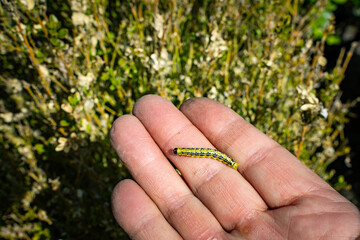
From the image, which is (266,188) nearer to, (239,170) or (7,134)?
(239,170)

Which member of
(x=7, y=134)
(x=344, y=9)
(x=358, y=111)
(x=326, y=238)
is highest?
(x=344, y=9)

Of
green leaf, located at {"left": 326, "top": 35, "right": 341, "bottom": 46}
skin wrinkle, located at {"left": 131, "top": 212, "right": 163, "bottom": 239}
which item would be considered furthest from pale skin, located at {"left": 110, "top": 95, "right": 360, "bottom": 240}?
green leaf, located at {"left": 326, "top": 35, "right": 341, "bottom": 46}

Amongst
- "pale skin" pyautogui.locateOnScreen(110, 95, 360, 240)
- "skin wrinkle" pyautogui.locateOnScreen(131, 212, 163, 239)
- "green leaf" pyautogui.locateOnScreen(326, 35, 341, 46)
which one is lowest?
"skin wrinkle" pyautogui.locateOnScreen(131, 212, 163, 239)

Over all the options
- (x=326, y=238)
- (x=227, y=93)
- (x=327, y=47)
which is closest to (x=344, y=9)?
(x=327, y=47)

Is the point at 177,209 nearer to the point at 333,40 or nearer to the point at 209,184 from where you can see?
the point at 209,184

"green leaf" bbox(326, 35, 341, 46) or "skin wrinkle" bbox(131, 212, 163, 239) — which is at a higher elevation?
"green leaf" bbox(326, 35, 341, 46)

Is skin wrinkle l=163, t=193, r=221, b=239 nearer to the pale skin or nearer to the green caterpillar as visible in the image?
the pale skin

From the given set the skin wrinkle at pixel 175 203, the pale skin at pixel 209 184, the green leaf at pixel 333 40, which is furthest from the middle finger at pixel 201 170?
the green leaf at pixel 333 40
